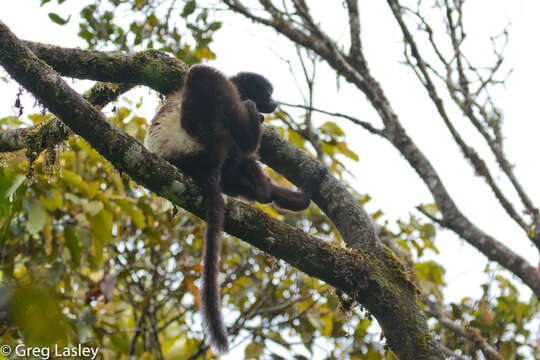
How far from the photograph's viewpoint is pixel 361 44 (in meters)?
5.19

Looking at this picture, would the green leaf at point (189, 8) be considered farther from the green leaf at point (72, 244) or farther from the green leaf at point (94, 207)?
the green leaf at point (72, 244)

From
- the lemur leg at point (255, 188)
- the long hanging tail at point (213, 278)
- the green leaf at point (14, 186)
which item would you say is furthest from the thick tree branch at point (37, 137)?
the lemur leg at point (255, 188)

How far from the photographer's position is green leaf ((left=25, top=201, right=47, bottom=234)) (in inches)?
138

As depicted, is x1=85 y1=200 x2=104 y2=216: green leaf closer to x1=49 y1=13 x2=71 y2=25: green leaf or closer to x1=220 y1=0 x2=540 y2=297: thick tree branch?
x1=49 y1=13 x2=71 y2=25: green leaf

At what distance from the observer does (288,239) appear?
9.14 feet

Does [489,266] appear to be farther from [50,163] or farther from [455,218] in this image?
[50,163]

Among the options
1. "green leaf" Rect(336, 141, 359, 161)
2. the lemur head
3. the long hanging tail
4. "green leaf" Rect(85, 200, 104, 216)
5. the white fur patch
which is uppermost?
the lemur head

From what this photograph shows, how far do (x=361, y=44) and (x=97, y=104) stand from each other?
293 cm

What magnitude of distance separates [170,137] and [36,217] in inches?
46.0

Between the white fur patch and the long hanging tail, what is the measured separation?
0.52 meters

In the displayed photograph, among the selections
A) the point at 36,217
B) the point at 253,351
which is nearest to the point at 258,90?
the point at 36,217

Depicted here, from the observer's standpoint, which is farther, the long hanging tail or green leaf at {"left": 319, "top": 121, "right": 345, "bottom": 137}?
green leaf at {"left": 319, "top": 121, "right": 345, "bottom": 137}

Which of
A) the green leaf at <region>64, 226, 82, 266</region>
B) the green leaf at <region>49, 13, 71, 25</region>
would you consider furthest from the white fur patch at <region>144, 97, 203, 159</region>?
the green leaf at <region>49, 13, 71, 25</region>

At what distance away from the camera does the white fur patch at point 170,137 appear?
346 cm
